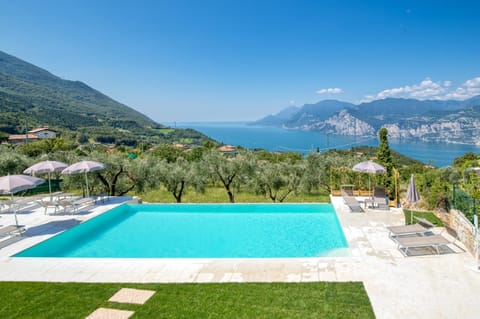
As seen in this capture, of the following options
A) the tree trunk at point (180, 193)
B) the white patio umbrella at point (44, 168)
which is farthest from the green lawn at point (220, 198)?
the white patio umbrella at point (44, 168)

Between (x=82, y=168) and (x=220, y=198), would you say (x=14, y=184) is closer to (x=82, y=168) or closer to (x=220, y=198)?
(x=82, y=168)

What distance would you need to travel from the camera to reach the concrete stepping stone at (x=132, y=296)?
16.8ft

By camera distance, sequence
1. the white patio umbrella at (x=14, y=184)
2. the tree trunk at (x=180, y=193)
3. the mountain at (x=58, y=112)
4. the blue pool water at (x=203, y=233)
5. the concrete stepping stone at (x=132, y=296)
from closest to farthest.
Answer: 1. the concrete stepping stone at (x=132, y=296)
2. the white patio umbrella at (x=14, y=184)
3. the blue pool water at (x=203, y=233)
4. the tree trunk at (x=180, y=193)
5. the mountain at (x=58, y=112)

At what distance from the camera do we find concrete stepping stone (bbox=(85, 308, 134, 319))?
4.65 meters

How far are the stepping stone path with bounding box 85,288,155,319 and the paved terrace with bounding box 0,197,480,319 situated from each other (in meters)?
0.51

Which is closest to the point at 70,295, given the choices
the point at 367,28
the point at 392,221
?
the point at 392,221

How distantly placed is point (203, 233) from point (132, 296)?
17.4 ft

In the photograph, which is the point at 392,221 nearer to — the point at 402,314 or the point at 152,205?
the point at 402,314

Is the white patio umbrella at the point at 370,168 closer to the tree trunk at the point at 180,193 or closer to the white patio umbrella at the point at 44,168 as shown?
the tree trunk at the point at 180,193

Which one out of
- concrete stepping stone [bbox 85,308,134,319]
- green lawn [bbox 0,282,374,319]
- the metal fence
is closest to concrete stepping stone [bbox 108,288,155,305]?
green lawn [bbox 0,282,374,319]

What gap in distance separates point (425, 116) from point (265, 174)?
625 feet

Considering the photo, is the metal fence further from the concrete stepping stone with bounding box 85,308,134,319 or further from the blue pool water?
the concrete stepping stone with bounding box 85,308,134,319

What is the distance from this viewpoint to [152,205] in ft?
43.4

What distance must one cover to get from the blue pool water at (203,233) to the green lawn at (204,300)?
2.95 m
